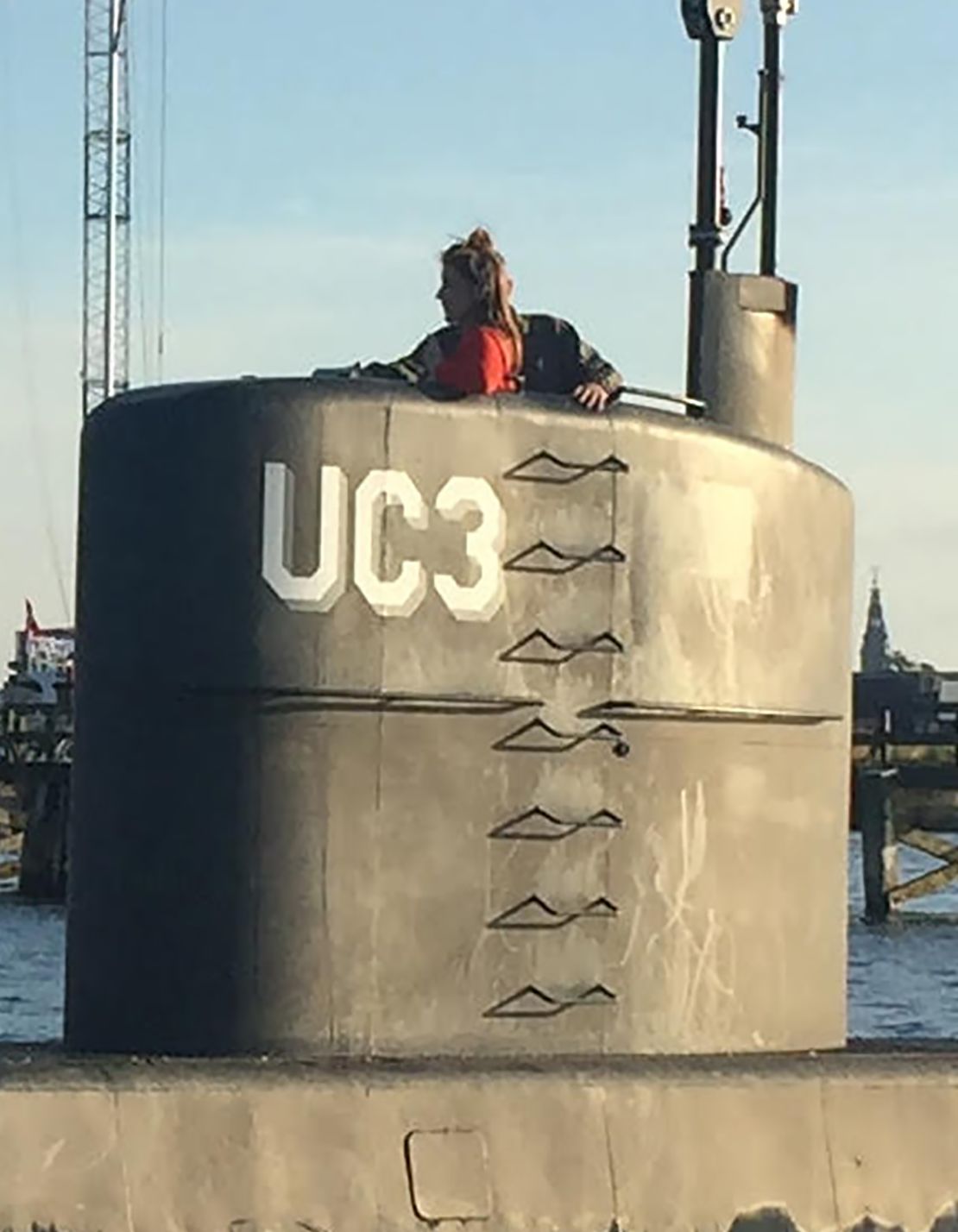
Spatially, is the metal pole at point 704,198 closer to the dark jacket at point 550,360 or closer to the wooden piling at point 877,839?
the dark jacket at point 550,360

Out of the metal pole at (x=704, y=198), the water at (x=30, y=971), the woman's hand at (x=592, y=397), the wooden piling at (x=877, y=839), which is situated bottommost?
the water at (x=30, y=971)

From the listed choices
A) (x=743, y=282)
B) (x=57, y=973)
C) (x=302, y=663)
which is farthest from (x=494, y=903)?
(x=57, y=973)

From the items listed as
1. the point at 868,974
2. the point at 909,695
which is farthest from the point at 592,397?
the point at 909,695

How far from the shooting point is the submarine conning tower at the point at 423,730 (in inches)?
289

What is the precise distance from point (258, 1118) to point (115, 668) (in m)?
1.37

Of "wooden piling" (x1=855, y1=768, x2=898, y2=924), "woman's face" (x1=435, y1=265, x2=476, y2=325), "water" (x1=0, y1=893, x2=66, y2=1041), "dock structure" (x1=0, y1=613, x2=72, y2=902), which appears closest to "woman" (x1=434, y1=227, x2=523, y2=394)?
"woman's face" (x1=435, y1=265, x2=476, y2=325)

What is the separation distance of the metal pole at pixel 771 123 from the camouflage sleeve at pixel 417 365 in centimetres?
170

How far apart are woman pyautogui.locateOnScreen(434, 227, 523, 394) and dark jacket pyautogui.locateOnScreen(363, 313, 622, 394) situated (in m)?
0.07

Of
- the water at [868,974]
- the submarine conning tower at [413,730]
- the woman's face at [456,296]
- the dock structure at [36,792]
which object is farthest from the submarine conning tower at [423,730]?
the dock structure at [36,792]

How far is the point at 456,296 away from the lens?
25.8 ft

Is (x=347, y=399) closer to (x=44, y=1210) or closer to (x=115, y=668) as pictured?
(x=115, y=668)

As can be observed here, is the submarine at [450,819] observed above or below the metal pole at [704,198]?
below

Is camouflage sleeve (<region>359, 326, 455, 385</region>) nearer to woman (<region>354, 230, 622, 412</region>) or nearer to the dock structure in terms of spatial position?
woman (<region>354, 230, 622, 412</region>)

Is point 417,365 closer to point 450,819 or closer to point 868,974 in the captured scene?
point 450,819
